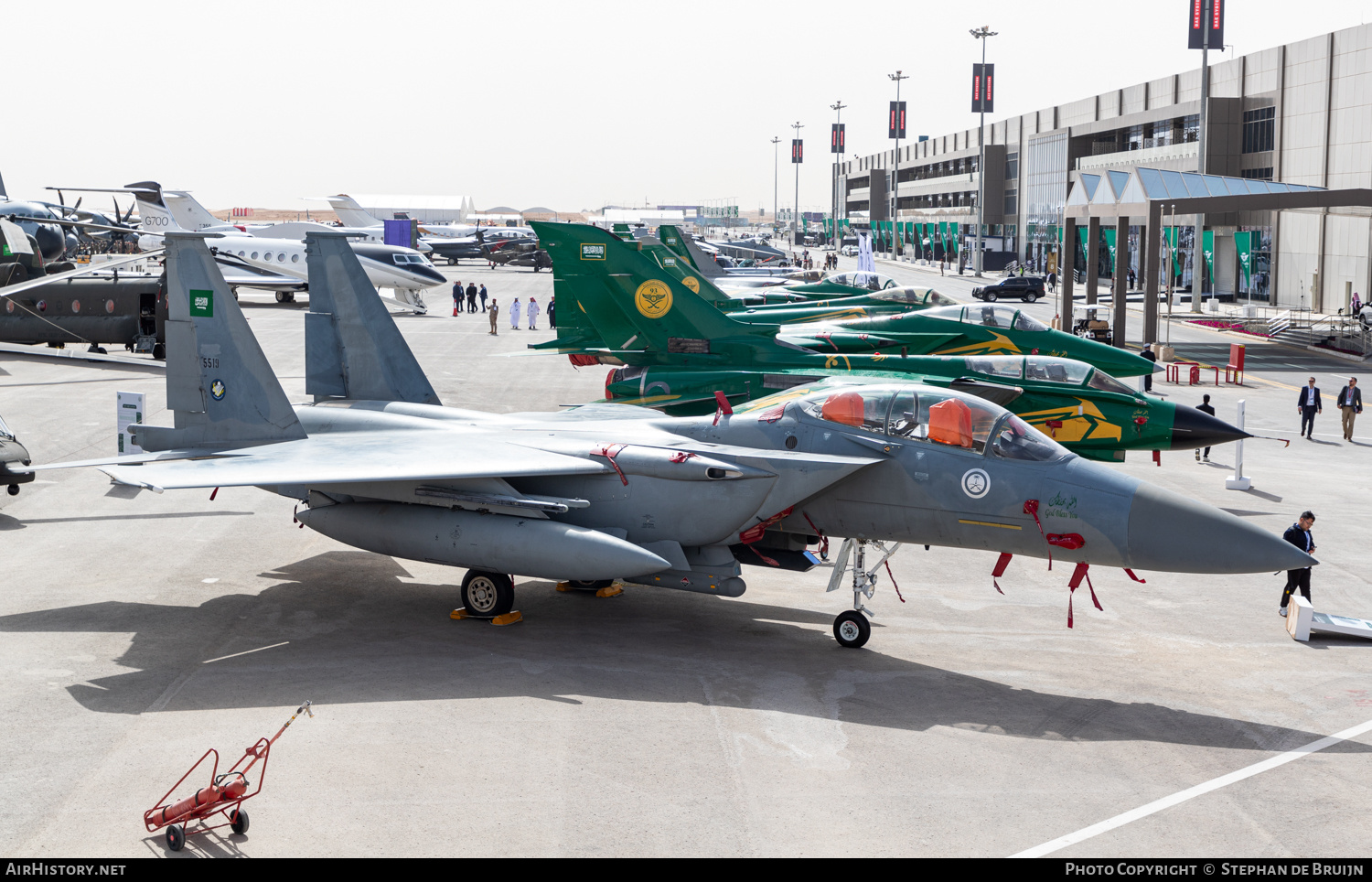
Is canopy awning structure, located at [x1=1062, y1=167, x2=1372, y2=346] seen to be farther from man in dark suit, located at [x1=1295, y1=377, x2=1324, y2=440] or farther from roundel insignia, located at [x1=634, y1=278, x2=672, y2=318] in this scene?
roundel insignia, located at [x1=634, y1=278, x2=672, y2=318]

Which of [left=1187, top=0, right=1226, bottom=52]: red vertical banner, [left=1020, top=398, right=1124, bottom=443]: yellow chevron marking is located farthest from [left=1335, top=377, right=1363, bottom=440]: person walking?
[left=1187, top=0, right=1226, bottom=52]: red vertical banner

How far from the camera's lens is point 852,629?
12.4m

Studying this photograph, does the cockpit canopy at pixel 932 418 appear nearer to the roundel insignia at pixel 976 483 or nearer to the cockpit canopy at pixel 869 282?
the roundel insignia at pixel 976 483

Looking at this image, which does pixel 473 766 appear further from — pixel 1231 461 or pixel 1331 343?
pixel 1331 343

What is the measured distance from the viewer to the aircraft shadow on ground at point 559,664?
34.2ft

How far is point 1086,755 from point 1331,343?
4433cm

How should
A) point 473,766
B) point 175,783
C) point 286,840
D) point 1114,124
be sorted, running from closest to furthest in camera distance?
point 286,840 < point 175,783 < point 473,766 < point 1114,124

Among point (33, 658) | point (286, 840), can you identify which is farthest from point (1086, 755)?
point (33, 658)

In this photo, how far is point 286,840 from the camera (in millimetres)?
7773

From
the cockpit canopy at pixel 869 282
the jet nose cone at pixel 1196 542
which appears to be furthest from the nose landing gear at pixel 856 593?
the cockpit canopy at pixel 869 282

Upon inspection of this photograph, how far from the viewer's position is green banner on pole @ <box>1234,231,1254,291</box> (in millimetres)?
66062

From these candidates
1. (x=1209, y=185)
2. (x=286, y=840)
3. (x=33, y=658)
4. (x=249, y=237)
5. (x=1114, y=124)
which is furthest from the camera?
(x=1114, y=124)

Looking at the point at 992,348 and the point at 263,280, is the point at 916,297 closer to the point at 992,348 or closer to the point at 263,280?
the point at 992,348

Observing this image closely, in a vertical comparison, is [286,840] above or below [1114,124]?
below
